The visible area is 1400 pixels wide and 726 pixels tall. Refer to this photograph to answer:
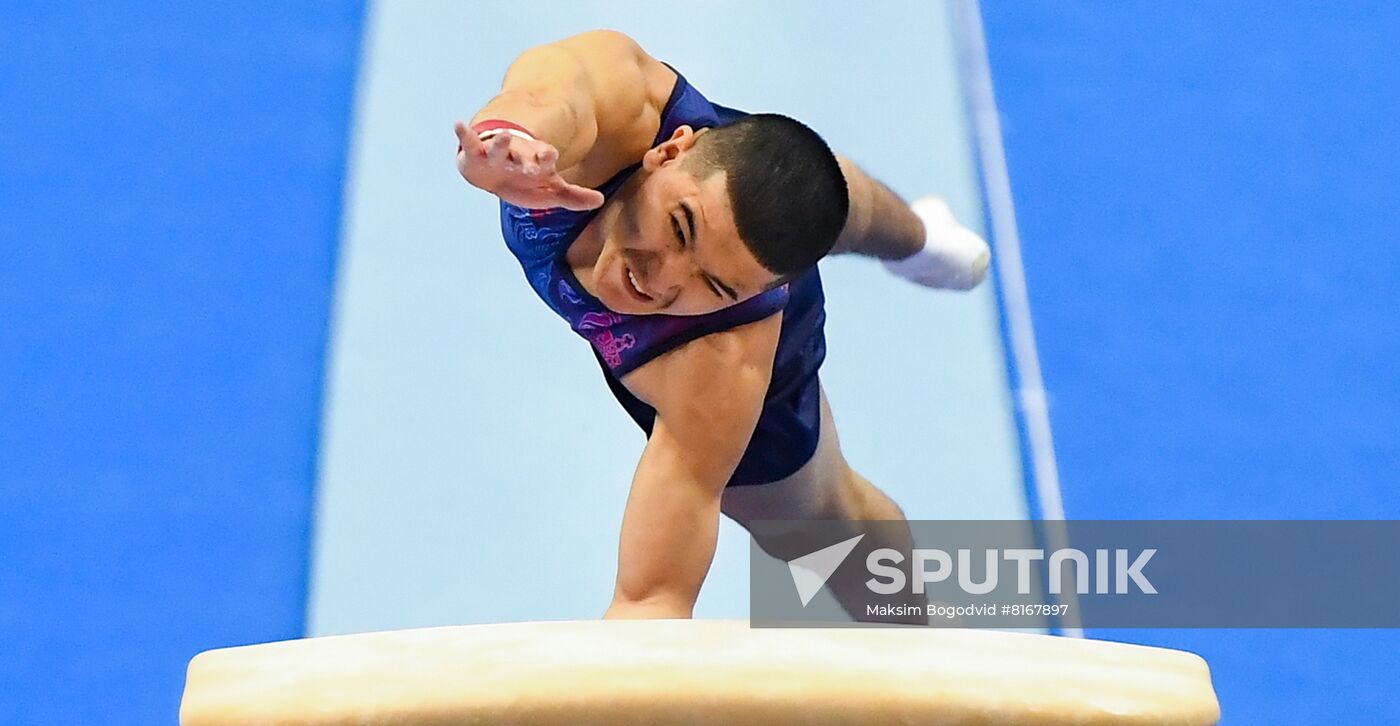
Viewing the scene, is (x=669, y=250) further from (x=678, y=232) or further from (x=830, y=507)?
(x=830, y=507)

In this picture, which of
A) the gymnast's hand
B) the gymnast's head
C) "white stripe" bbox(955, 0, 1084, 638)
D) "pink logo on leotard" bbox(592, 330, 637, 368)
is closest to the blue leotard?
"pink logo on leotard" bbox(592, 330, 637, 368)

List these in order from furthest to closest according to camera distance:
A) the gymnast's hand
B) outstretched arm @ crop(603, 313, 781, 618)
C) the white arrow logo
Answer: the white arrow logo, outstretched arm @ crop(603, 313, 781, 618), the gymnast's hand

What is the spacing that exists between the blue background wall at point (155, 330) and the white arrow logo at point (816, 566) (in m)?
0.73

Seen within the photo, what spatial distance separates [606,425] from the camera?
2359mm

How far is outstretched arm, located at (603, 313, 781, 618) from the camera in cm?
144

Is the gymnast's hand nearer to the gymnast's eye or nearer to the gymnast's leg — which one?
the gymnast's eye

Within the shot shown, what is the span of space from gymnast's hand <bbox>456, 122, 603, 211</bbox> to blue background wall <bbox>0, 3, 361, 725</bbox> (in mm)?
1093

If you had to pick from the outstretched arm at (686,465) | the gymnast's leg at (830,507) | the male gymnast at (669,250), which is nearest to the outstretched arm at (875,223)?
the male gymnast at (669,250)

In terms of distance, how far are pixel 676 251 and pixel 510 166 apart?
0.79ft

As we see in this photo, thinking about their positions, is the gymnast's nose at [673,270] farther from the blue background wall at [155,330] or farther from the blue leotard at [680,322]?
the blue background wall at [155,330]

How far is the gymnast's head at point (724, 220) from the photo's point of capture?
4.33 ft

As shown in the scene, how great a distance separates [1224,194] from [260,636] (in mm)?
1793

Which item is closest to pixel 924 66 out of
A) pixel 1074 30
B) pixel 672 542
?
pixel 1074 30

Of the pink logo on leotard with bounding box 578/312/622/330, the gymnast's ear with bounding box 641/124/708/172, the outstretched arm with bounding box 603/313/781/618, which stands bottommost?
the outstretched arm with bounding box 603/313/781/618
